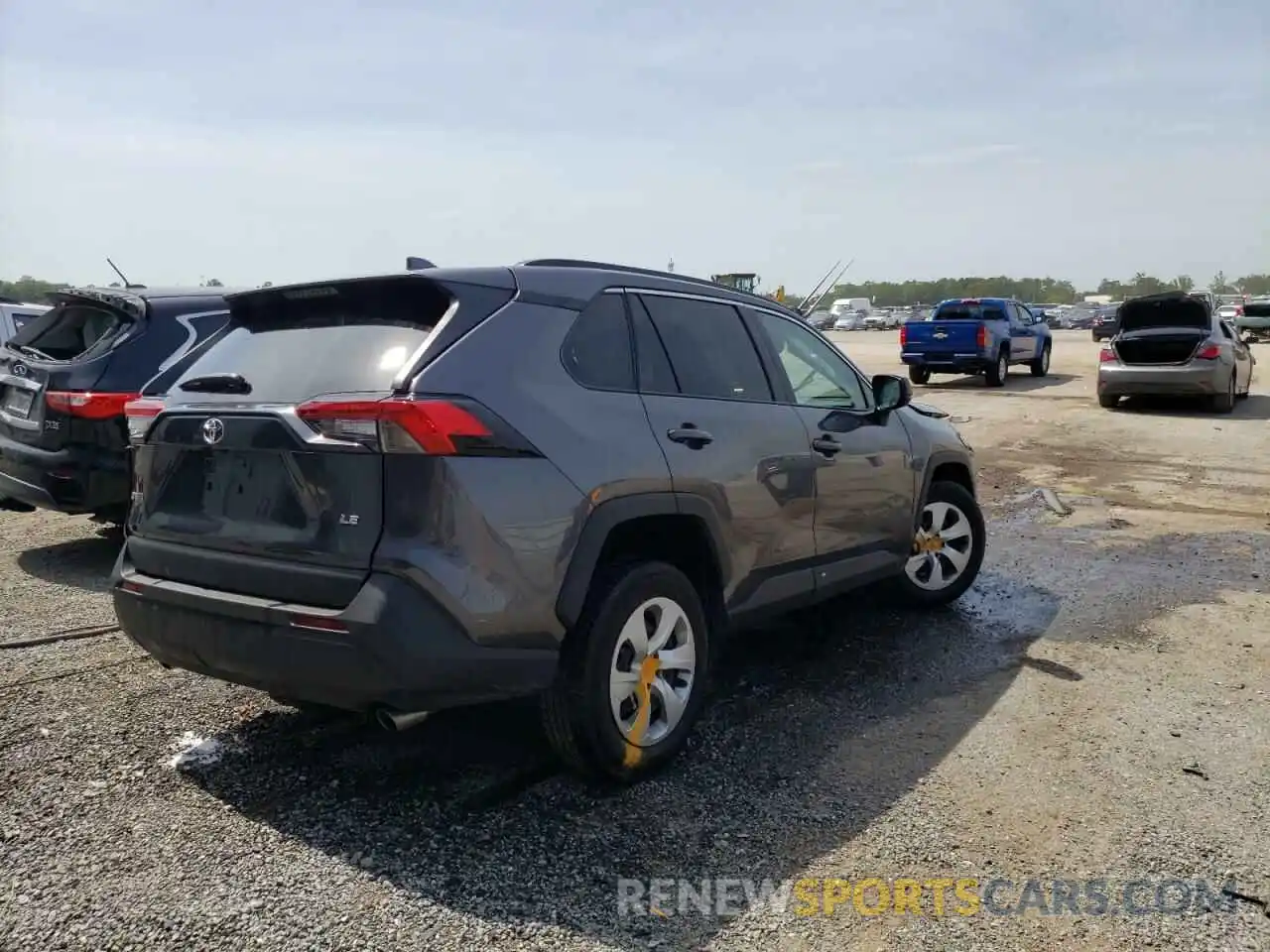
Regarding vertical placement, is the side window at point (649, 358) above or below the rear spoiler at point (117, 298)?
below

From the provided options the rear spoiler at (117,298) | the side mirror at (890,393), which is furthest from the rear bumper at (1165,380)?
the rear spoiler at (117,298)

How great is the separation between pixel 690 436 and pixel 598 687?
39.5 inches

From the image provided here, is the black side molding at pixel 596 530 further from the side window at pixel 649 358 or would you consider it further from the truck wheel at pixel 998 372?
the truck wheel at pixel 998 372

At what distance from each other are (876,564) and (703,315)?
5.33ft

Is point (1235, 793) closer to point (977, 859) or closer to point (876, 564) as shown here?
point (977, 859)

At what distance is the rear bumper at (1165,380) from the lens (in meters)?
15.1

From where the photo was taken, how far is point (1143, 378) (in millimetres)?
15469

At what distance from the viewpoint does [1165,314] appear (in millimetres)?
16328

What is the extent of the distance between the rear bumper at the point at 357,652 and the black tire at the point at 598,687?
0.15 meters

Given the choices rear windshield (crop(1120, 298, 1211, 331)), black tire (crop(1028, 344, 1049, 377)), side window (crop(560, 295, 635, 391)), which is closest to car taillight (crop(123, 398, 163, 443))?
side window (crop(560, 295, 635, 391))

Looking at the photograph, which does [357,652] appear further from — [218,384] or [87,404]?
[87,404]

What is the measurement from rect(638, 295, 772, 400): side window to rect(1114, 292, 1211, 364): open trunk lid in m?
13.5

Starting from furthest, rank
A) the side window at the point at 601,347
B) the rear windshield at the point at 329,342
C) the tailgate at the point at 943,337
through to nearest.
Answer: the tailgate at the point at 943,337 < the side window at the point at 601,347 < the rear windshield at the point at 329,342

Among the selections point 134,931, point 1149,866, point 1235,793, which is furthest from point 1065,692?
point 134,931
